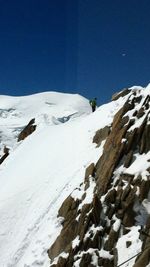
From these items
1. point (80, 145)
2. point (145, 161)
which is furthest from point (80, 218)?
point (80, 145)

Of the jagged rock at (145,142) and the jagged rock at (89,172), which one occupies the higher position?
the jagged rock at (145,142)

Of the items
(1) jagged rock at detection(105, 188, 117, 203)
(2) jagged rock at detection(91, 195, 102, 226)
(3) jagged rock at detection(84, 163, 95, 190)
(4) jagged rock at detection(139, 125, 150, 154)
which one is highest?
(4) jagged rock at detection(139, 125, 150, 154)

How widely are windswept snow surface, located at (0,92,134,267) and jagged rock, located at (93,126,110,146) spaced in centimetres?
55

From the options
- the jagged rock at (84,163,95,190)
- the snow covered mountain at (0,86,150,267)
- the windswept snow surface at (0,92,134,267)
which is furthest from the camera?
the jagged rock at (84,163,95,190)

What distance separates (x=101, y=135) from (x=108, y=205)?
8.40 m

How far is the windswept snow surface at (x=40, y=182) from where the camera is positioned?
79.8ft

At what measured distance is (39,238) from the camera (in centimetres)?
2411

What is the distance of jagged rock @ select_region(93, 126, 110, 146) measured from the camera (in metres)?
28.9

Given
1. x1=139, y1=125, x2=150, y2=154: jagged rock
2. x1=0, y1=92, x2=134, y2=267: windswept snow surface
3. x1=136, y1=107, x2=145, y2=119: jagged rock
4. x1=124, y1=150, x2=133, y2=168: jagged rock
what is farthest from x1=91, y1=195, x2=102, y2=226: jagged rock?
x1=136, y1=107, x2=145, y2=119: jagged rock

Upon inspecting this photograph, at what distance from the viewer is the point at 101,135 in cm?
2944

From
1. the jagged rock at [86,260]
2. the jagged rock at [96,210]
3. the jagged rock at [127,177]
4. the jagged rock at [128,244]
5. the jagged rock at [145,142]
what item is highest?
the jagged rock at [145,142]

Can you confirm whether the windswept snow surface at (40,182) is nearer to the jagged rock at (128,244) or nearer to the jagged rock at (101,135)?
the jagged rock at (101,135)

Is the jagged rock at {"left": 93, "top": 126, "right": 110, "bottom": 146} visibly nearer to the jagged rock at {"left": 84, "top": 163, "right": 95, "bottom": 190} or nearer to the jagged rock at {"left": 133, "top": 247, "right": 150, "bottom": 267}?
the jagged rock at {"left": 84, "top": 163, "right": 95, "bottom": 190}

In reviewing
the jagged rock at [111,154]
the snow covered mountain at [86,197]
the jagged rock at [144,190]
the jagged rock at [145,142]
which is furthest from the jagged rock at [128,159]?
the jagged rock at [144,190]
